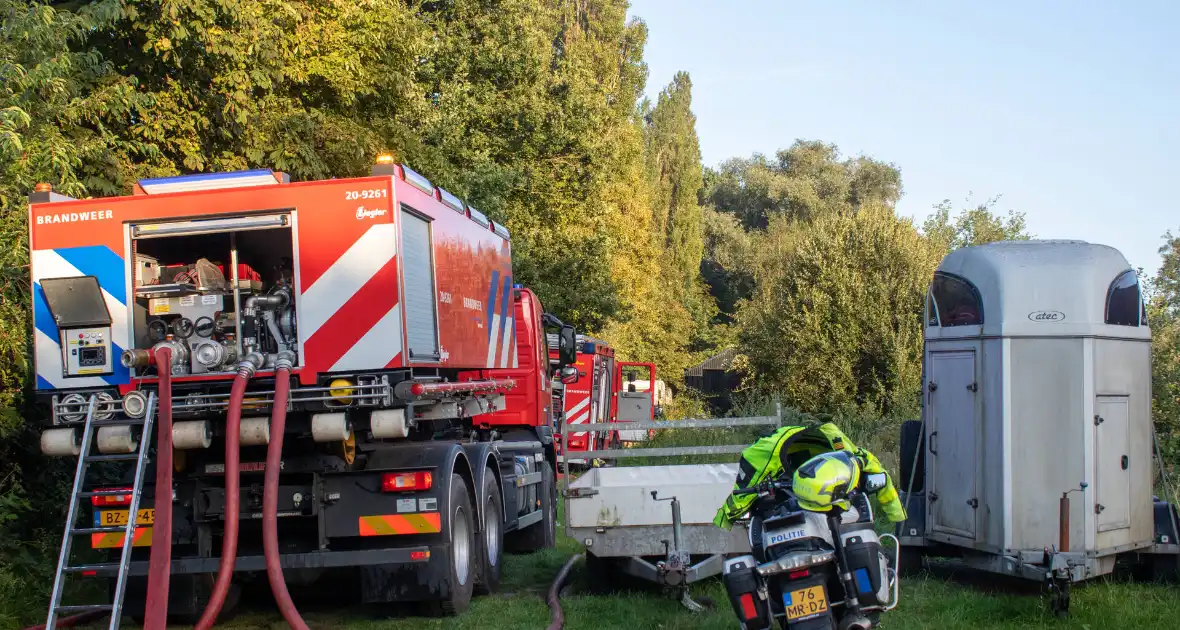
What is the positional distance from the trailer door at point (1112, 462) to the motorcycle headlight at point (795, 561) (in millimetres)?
4101

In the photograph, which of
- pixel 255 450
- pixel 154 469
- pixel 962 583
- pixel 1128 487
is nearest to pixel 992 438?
pixel 1128 487

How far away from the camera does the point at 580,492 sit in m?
8.96

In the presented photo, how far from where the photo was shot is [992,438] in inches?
355

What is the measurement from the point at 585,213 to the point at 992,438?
18.4 meters

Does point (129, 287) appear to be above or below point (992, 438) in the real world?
above

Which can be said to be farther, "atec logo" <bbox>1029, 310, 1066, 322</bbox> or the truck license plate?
"atec logo" <bbox>1029, 310, 1066, 322</bbox>

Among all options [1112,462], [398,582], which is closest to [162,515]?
[398,582]

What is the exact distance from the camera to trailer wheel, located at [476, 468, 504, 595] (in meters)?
9.45

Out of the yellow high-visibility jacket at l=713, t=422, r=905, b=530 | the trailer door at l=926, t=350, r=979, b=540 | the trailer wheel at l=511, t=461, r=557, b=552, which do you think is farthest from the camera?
the trailer wheel at l=511, t=461, r=557, b=552

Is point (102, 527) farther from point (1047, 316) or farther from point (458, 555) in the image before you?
point (1047, 316)

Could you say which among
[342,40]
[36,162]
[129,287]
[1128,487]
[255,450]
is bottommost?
[1128,487]

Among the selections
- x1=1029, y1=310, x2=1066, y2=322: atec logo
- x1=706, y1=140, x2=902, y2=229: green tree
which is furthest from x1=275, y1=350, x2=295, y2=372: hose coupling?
x1=706, y1=140, x2=902, y2=229: green tree

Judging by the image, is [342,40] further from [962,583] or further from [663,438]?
[663,438]

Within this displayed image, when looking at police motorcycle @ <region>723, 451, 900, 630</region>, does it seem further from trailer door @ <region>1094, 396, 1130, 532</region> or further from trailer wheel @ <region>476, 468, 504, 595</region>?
trailer wheel @ <region>476, 468, 504, 595</region>
